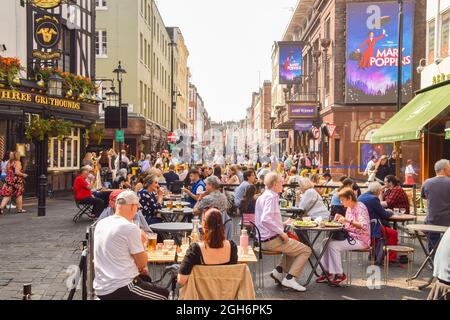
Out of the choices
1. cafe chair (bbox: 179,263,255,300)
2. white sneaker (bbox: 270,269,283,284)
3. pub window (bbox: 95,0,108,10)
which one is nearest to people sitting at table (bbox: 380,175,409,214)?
white sneaker (bbox: 270,269,283,284)

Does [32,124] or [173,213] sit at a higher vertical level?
[32,124]

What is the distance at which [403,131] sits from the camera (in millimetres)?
13328

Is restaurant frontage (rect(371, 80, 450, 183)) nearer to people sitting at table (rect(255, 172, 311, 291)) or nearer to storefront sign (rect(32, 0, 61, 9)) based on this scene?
people sitting at table (rect(255, 172, 311, 291))

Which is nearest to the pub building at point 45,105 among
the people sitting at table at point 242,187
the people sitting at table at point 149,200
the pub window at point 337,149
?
the people sitting at table at point 242,187

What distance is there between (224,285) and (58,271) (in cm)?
473

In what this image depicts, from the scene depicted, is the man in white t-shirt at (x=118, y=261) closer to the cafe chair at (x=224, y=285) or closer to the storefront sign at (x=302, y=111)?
the cafe chair at (x=224, y=285)

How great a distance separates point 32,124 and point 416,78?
22586mm

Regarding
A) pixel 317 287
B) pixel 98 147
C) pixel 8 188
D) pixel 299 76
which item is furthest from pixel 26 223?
pixel 299 76

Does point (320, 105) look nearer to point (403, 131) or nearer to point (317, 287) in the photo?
point (403, 131)

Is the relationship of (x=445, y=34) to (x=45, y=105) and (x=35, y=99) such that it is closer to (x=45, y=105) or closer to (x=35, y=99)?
(x=45, y=105)

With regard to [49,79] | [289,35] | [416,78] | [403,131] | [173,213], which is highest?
[289,35]

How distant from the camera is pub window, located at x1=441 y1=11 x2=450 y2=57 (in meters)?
16.6

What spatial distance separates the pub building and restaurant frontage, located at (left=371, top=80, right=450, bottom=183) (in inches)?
443

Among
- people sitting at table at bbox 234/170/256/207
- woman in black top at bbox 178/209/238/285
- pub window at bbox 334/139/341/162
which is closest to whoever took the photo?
woman in black top at bbox 178/209/238/285
